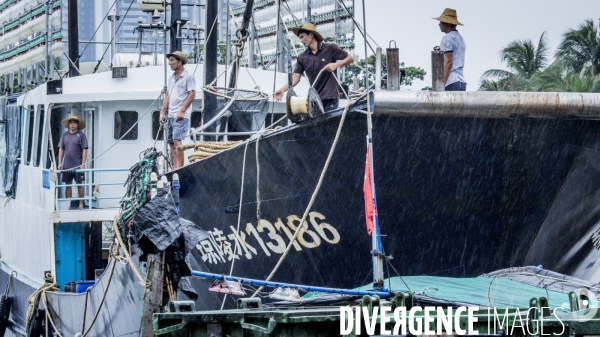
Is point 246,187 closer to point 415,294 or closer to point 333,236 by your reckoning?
point 333,236

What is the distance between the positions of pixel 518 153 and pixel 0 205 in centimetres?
1047

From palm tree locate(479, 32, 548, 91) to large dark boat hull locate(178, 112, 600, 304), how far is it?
20593 mm

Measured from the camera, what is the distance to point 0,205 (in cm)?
1631

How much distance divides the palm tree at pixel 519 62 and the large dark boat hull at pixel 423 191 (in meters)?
20.6

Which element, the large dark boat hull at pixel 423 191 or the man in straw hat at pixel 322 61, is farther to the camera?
the man in straw hat at pixel 322 61

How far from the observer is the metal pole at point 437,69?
798 centimetres

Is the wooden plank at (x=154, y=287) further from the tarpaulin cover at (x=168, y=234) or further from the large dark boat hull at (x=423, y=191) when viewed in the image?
the large dark boat hull at (x=423, y=191)

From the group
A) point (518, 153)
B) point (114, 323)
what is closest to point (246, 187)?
point (114, 323)

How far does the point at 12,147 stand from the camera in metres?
15.4

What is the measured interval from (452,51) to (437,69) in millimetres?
802

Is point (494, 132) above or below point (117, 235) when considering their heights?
above

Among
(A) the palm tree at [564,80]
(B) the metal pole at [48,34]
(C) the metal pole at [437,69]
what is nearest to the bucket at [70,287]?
(B) the metal pole at [48,34]

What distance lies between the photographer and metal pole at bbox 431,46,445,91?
26.2 ft

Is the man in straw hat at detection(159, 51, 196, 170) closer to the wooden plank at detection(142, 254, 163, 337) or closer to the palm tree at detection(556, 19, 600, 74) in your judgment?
the wooden plank at detection(142, 254, 163, 337)
